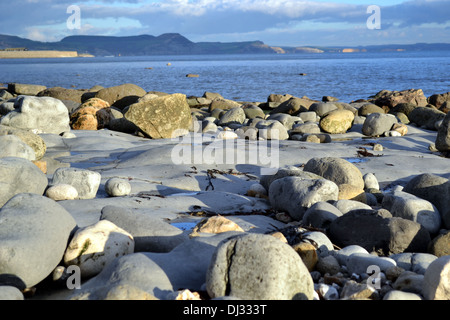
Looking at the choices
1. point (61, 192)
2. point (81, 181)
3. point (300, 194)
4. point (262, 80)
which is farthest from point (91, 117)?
point (262, 80)

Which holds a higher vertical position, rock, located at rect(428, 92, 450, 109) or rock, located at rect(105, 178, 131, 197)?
rock, located at rect(428, 92, 450, 109)

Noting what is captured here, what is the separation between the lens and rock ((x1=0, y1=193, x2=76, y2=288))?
3287mm

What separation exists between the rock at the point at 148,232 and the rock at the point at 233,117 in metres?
10.6

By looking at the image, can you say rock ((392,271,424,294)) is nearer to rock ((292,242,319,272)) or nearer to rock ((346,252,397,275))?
rock ((346,252,397,275))

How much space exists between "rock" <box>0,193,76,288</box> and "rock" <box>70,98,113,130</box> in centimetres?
875

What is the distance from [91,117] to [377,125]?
7.26m

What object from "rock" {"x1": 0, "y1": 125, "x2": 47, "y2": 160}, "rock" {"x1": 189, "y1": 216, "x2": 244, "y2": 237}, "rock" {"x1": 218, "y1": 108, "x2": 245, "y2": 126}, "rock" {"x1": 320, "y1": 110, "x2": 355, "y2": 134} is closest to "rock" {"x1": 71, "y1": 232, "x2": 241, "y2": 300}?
"rock" {"x1": 189, "y1": 216, "x2": 244, "y2": 237}

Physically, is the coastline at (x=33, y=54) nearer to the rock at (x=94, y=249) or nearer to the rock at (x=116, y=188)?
the rock at (x=116, y=188)

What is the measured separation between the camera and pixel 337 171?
6.39m

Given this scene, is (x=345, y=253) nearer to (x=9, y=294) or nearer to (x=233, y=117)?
(x=9, y=294)

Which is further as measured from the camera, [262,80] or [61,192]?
[262,80]

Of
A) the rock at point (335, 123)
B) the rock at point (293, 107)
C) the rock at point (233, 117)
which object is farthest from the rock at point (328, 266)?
the rock at point (293, 107)
